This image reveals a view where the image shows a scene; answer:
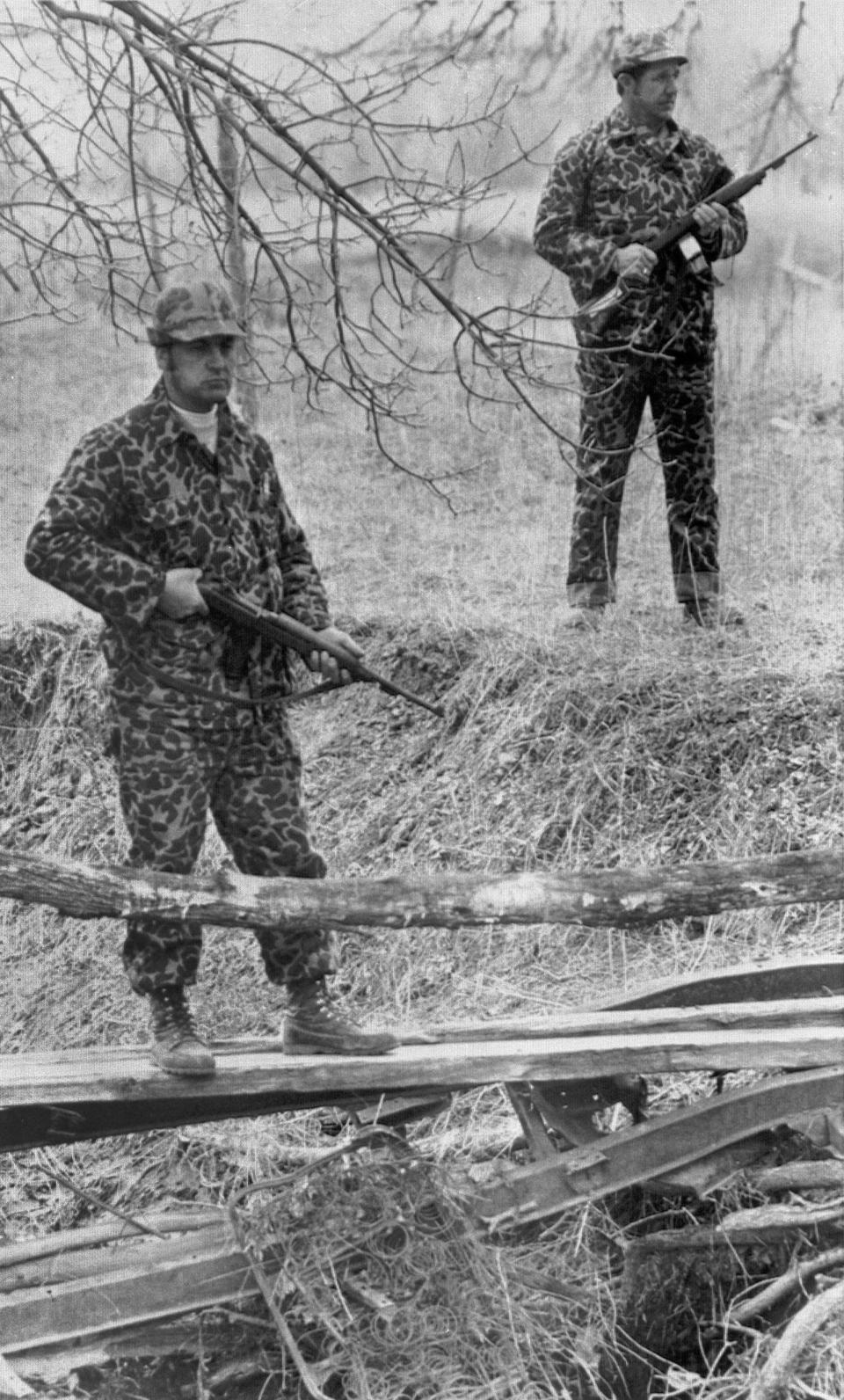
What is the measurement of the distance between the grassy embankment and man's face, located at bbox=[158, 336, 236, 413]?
8.32ft

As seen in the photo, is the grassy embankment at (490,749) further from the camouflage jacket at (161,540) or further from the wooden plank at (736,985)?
the camouflage jacket at (161,540)

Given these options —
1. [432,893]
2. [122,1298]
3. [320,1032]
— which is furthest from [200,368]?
[122,1298]

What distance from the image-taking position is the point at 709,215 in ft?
21.4

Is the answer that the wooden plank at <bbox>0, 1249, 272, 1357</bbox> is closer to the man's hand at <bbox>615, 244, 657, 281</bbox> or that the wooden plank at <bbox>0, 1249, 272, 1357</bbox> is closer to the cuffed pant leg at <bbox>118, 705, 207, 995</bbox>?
the cuffed pant leg at <bbox>118, 705, 207, 995</bbox>

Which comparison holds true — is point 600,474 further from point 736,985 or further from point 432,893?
point 432,893

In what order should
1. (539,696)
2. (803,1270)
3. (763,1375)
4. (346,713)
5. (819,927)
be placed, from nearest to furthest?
(763,1375)
(803,1270)
(819,927)
(539,696)
(346,713)

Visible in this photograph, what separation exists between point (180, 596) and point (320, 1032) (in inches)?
51.1

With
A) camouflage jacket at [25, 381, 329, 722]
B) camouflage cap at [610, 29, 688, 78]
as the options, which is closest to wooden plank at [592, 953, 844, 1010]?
camouflage jacket at [25, 381, 329, 722]

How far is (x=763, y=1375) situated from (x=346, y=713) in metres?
4.31

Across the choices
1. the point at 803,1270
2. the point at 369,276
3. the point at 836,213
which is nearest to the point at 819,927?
the point at 803,1270

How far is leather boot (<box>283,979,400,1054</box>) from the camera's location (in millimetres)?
4516

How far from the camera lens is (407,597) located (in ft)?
25.9

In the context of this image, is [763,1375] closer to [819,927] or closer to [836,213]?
[819,927]

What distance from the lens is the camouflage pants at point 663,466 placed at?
6969mm
